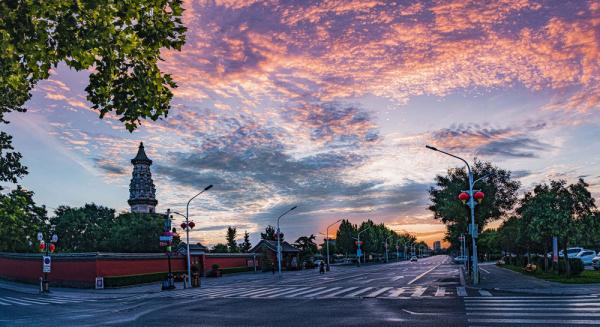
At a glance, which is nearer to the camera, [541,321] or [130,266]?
[541,321]

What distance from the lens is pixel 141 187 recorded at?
135 m

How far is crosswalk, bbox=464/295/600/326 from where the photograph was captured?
14.0 meters

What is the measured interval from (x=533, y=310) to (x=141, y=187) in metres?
130

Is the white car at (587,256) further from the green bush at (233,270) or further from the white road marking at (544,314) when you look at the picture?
the white road marking at (544,314)

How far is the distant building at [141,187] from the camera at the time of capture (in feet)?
442

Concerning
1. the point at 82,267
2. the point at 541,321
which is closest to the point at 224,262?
the point at 82,267

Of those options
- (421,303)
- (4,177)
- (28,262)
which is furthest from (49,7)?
(28,262)

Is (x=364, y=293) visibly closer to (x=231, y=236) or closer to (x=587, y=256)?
(x=587, y=256)

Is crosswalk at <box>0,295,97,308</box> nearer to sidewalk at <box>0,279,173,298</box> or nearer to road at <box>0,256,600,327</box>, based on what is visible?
sidewalk at <box>0,279,173,298</box>

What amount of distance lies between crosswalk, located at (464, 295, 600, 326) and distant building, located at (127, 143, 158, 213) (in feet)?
408

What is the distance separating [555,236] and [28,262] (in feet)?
169

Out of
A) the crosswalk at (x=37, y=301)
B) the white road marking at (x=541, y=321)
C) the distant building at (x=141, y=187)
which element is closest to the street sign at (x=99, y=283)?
the crosswalk at (x=37, y=301)

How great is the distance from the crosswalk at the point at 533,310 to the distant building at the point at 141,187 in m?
124

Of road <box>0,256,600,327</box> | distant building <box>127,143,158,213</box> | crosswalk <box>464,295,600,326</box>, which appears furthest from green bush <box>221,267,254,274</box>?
distant building <box>127,143,158,213</box>
